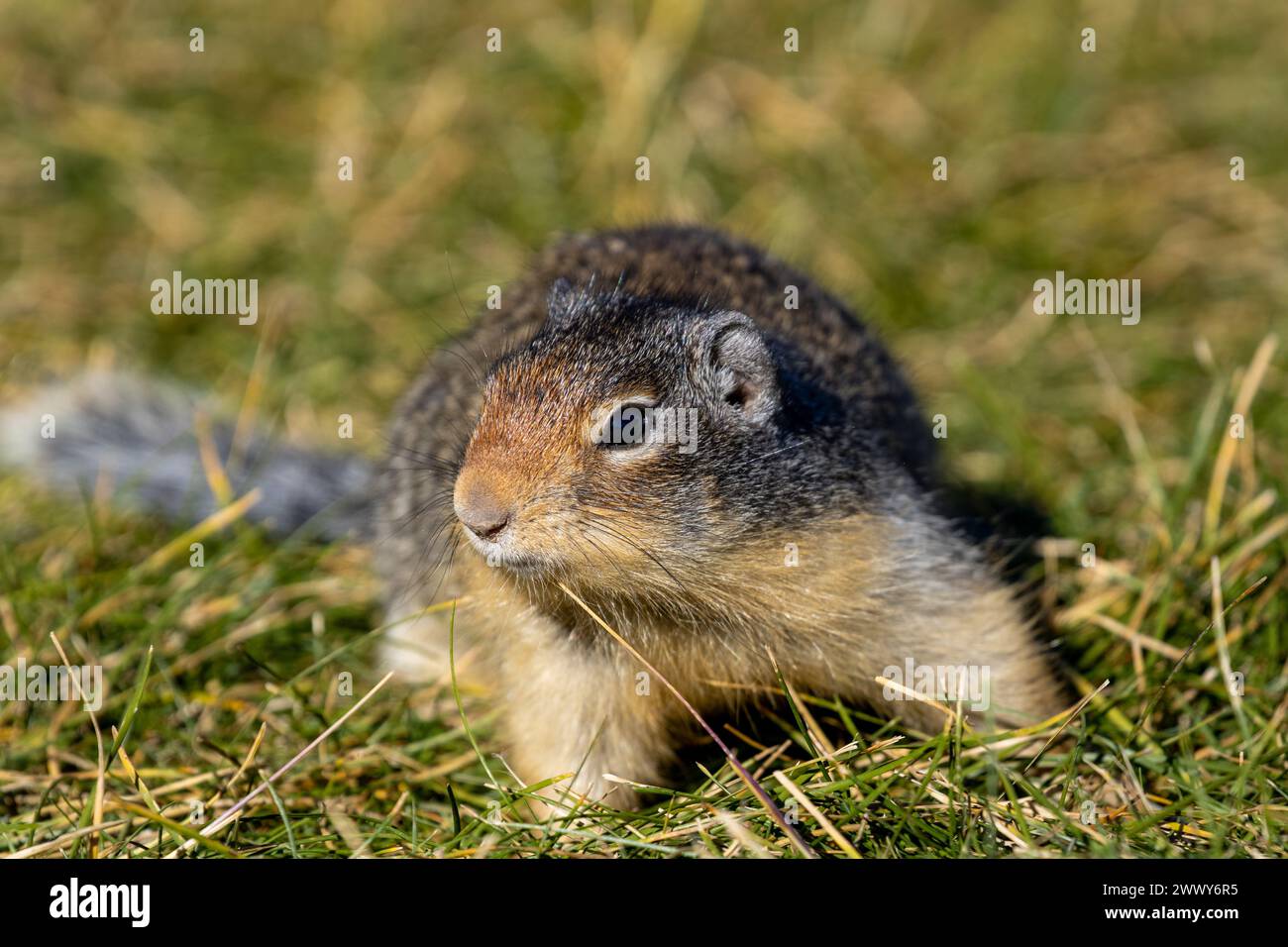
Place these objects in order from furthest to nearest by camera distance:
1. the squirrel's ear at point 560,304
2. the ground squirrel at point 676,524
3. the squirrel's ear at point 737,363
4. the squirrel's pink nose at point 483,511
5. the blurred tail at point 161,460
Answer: the blurred tail at point 161,460 < the squirrel's ear at point 560,304 < the squirrel's ear at point 737,363 < the ground squirrel at point 676,524 < the squirrel's pink nose at point 483,511

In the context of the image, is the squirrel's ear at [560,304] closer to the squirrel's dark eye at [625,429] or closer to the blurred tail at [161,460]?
the squirrel's dark eye at [625,429]

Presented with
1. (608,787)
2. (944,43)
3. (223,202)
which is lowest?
(608,787)

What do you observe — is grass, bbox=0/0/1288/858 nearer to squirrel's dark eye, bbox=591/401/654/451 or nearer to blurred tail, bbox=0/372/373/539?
blurred tail, bbox=0/372/373/539

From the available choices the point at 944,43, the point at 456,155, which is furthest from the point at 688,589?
the point at 944,43

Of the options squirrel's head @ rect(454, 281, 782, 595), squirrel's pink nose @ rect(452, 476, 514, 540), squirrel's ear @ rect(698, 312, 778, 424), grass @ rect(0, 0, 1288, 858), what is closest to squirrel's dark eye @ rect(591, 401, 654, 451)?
squirrel's head @ rect(454, 281, 782, 595)

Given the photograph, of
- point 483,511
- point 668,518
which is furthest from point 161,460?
point 668,518

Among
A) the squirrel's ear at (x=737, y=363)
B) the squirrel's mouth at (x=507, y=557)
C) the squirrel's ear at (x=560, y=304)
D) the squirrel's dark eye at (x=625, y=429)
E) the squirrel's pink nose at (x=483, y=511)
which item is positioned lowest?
the squirrel's mouth at (x=507, y=557)

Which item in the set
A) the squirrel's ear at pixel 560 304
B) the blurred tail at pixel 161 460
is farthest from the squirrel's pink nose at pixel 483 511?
the blurred tail at pixel 161 460
